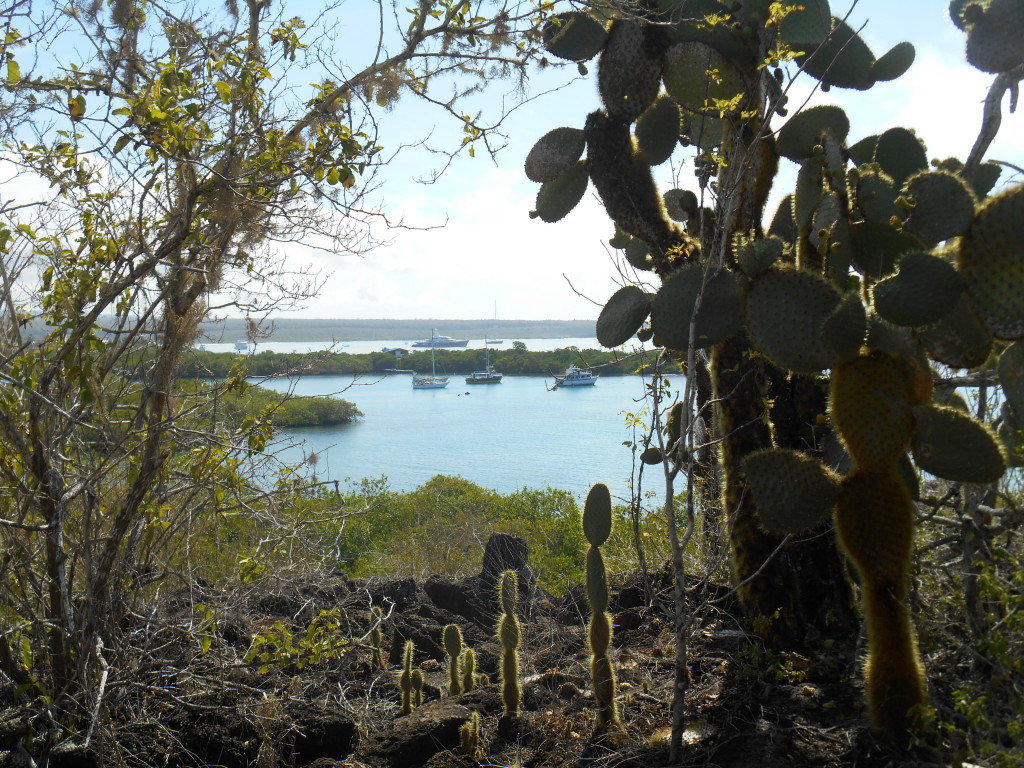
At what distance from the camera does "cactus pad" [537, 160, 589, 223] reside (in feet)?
12.8

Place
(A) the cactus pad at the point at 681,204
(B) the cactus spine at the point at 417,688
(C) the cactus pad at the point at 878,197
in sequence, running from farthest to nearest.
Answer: (B) the cactus spine at the point at 417,688 < (A) the cactus pad at the point at 681,204 < (C) the cactus pad at the point at 878,197

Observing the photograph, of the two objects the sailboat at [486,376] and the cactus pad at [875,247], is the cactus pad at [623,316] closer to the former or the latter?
the cactus pad at [875,247]

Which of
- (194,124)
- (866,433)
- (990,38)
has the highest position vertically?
(990,38)

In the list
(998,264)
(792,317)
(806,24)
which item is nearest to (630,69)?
(806,24)

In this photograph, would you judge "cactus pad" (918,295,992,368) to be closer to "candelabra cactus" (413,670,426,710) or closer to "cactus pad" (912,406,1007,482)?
"cactus pad" (912,406,1007,482)

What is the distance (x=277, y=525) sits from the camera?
11.0 ft

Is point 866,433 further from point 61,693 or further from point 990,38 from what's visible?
point 61,693

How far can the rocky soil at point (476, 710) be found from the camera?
2730 mm

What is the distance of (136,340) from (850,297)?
2.66 metres

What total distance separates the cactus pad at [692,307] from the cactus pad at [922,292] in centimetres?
58

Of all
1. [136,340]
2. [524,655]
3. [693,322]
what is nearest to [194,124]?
[136,340]

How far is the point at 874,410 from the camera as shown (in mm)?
2596

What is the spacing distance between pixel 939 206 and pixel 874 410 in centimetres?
69

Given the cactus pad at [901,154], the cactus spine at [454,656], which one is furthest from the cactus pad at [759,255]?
the cactus spine at [454,656]
